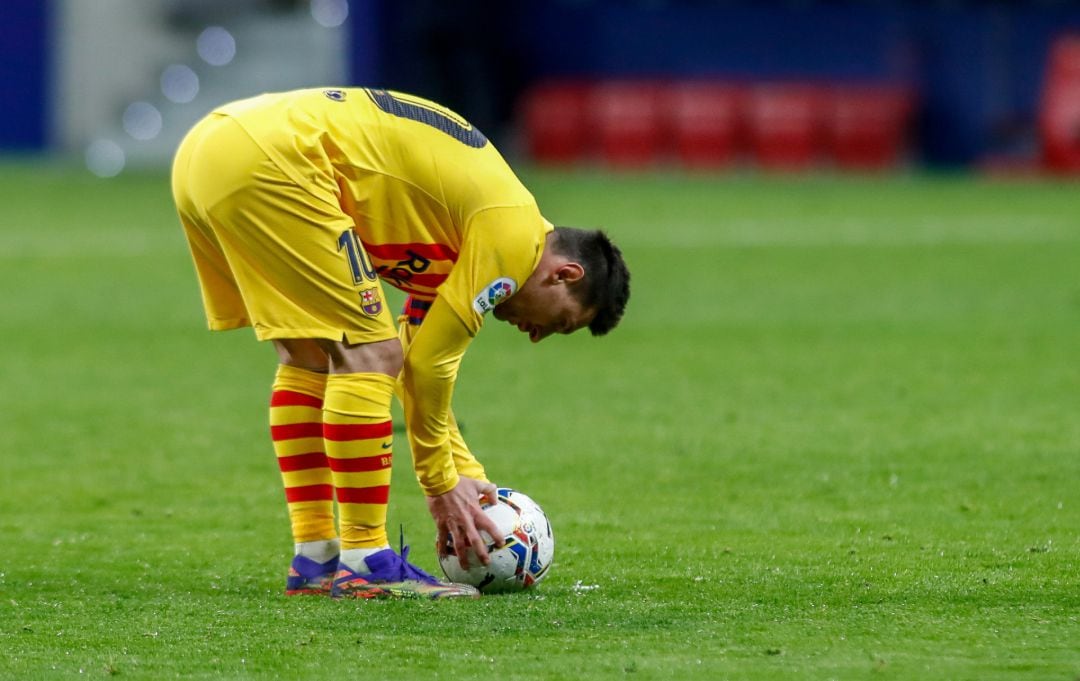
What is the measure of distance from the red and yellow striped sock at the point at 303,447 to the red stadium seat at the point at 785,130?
877 inches

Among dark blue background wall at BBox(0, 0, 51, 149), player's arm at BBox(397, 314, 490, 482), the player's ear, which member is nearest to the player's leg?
player's arm at BBox(397, 314, 490, 482)

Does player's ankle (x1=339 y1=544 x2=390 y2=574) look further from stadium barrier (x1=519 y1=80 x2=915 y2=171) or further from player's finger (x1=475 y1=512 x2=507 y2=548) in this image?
stadium barrier (x1=519 y1=80 x2=915 y2=171)

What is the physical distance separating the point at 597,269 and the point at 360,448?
85 centimetres

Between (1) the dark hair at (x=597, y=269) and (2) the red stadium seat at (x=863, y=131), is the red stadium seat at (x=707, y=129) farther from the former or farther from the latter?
(1) the dark hair at (x=597, y=269)

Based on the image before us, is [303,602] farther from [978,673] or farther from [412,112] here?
[978,673]

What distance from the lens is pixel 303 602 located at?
5.32 m

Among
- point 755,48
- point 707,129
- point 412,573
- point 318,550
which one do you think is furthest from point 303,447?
point 755,48

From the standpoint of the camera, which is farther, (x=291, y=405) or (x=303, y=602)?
(x=291, y=405)

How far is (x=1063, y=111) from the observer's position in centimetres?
2492

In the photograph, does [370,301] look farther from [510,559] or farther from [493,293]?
[510,559]

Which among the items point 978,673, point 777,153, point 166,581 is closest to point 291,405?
point 166,581

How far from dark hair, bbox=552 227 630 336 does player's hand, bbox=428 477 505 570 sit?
0.64 m

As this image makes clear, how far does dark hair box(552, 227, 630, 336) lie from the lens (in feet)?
17.7

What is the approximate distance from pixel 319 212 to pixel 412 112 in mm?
429
